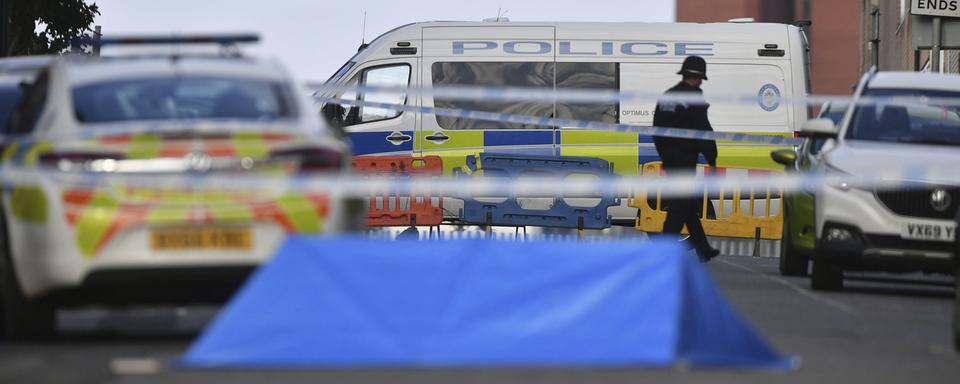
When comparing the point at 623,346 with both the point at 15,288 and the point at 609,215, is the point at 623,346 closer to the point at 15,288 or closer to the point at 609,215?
the point at 15,288

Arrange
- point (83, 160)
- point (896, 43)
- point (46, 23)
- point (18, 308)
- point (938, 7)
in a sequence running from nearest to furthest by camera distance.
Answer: point (83, 160)
point (18, 308)
point (938, 7)
point (46, 23)
point (896, 43)

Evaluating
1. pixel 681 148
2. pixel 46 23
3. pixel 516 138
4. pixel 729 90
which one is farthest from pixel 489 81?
pixel 46 23

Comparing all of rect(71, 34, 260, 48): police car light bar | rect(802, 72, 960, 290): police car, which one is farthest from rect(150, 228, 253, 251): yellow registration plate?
rect(802, 72, 960, 290): police car

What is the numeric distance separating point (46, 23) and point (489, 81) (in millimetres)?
14420

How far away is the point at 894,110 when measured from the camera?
1675 centimetres

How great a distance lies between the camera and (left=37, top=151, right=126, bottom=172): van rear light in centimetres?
1043

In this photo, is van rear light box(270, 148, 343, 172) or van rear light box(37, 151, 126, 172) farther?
van rear light box(270, 148, 343, 172)

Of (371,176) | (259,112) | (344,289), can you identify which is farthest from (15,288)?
(371,176)

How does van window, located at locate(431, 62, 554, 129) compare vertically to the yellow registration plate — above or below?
above

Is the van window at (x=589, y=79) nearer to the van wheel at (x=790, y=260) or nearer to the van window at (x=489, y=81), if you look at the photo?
the van window at (x=489, y=81)

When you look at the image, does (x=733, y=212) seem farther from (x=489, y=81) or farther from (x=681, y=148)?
(x=681, y=148)

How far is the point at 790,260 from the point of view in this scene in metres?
18.1

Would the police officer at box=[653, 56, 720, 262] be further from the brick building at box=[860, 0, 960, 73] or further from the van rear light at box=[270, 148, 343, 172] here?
the brick building at box=[860, 0, 960, 73]

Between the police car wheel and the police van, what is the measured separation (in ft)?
41.2
